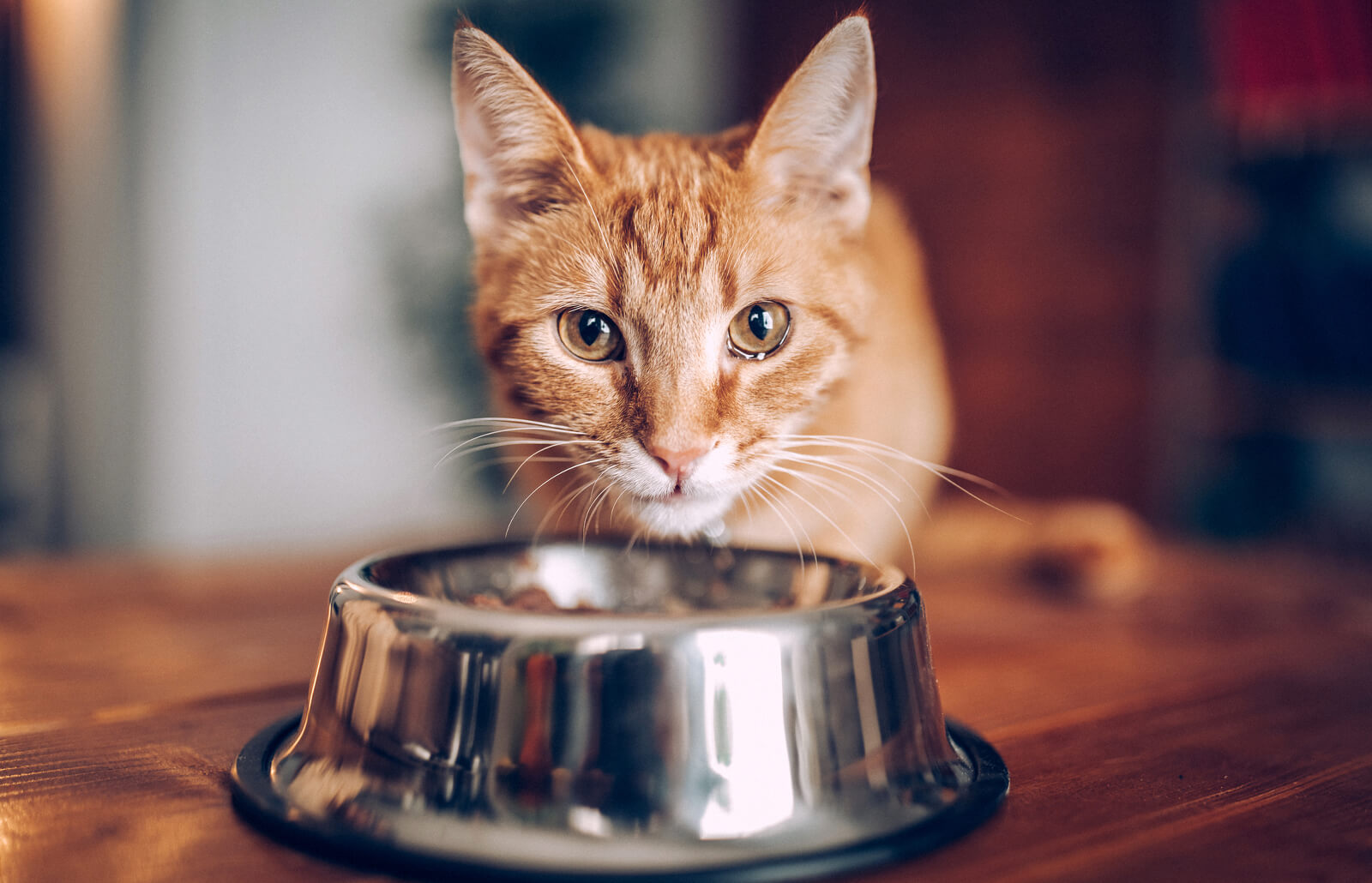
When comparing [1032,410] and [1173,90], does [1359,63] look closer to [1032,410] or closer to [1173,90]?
[1173,90]

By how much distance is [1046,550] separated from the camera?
4.81ft

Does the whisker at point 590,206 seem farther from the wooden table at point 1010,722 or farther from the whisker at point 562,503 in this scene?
the wooden table at point 1010,722

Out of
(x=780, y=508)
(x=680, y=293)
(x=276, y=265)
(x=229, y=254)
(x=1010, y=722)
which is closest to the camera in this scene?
(x=1010, y=722)

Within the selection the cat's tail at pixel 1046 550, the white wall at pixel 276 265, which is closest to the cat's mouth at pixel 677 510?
the cat's tail at pixel 1046 550

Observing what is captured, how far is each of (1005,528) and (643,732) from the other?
132cm

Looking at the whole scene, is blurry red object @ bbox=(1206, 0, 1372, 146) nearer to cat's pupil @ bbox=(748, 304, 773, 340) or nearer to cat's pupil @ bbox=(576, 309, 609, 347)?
cat's pupil @ bbox=(748, 304, 773, 340)

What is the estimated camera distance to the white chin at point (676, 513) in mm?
926

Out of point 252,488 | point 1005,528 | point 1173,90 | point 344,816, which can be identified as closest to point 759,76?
point 1173,90

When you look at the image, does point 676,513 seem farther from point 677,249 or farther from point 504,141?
point 504,141

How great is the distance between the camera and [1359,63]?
154 cm

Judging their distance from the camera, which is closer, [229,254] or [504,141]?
[504,141]

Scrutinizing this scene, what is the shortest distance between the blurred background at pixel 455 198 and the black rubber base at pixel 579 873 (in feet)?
5.59

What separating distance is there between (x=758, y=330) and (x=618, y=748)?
0.53 meters

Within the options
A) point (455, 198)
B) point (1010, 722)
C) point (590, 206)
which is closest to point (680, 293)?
point (590, 206)
